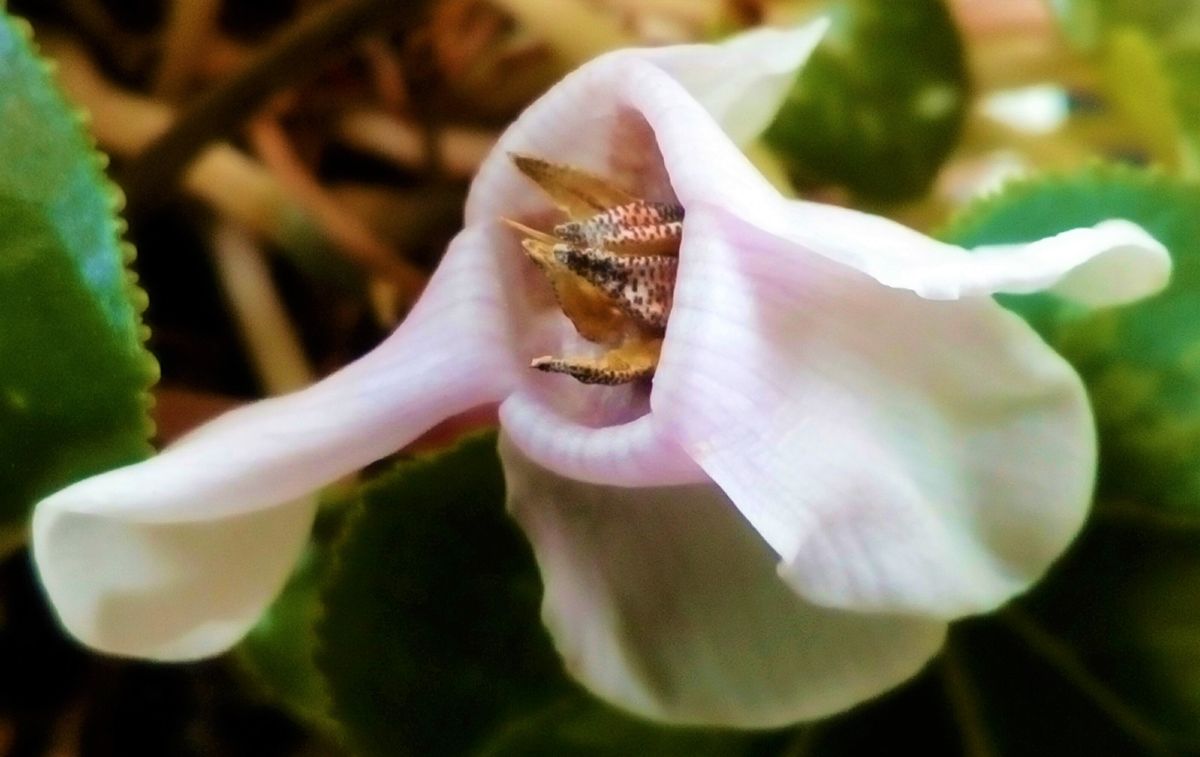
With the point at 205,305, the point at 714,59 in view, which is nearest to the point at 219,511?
the point at 714,59

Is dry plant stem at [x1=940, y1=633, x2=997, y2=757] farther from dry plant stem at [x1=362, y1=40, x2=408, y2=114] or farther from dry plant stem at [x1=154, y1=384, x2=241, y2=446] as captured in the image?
dry plant stem at [x1=362, y1=40, x2=408, y2=114]

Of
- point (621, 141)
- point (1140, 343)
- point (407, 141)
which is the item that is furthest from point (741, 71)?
point (407, 141)

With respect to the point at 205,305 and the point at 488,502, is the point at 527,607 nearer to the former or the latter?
the point at 488,502

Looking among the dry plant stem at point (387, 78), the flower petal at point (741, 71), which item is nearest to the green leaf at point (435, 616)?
the flower petal at point (741, 71)

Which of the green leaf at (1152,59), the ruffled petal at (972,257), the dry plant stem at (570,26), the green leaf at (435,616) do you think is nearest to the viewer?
the ruffled petal at (972,257)

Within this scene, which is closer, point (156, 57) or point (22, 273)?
point (22, 273)

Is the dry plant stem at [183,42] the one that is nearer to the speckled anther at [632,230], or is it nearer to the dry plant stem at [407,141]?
the dry plant stem at [407,141]

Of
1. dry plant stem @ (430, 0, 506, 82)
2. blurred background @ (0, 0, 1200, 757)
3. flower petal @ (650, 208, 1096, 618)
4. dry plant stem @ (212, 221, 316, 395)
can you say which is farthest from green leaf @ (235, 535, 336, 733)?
dry plant stem @ (430, 0, 506, 82)
